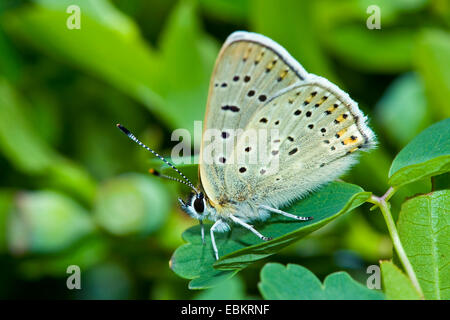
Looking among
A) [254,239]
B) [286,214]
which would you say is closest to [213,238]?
[254,239]

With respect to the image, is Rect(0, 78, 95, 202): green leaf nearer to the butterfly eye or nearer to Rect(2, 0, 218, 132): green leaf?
Rect(2, 0, 218, 132): green leaf

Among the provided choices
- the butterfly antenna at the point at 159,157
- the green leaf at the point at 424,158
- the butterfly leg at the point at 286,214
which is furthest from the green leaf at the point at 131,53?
the green leaf at the point at 424,158

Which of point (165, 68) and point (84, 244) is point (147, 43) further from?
point (84, 244)

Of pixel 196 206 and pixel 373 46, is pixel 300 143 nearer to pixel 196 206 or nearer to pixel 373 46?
pixel 196 206

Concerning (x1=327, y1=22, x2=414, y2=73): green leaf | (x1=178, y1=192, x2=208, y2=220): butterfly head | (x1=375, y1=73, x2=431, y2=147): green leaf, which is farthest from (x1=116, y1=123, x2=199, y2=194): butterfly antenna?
(x1=327, y1=22, x2=414, y2=73): green leaf

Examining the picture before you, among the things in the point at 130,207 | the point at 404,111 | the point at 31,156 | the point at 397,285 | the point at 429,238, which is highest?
the point at 404,111
